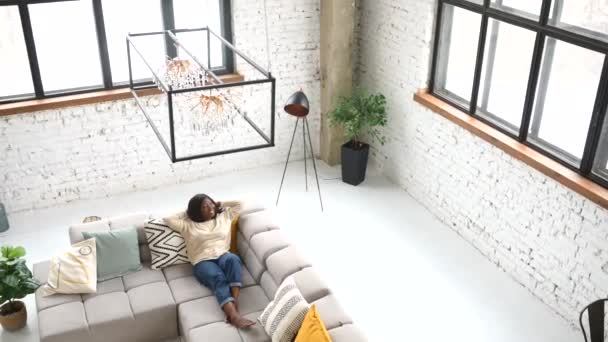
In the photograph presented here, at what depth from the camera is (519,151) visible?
5.12m

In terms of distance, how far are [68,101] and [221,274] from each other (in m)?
2.70

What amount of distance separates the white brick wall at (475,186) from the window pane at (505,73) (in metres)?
0.31

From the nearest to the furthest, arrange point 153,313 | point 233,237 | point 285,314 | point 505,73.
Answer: point 285,314
point 153,313
point 233,237
point 505,73

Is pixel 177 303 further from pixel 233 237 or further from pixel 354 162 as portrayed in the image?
pixel 354 162

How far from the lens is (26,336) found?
483 centimetres

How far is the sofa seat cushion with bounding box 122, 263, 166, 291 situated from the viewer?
15.8 feet

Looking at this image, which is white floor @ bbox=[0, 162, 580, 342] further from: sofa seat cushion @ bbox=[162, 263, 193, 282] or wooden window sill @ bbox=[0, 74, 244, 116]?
wooden window sill @ bbox=[0, 74, 244, 116]

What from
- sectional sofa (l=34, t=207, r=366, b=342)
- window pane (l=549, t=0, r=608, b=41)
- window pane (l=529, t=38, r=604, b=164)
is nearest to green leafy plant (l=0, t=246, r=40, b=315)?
sectional sofa (l=34, t=207, r=366, b=342)

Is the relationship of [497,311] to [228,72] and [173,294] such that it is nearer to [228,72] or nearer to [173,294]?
[173,294]

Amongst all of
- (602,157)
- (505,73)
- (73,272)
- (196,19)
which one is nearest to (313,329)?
(73,272)

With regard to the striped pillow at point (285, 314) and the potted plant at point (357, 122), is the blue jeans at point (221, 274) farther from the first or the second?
the potted plant at point (357, 122)

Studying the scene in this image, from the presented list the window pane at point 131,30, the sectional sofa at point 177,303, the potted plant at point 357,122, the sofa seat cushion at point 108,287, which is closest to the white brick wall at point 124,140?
the window pane at point 131,30

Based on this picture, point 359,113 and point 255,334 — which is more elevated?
point 359,113

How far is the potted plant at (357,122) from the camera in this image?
670cm
